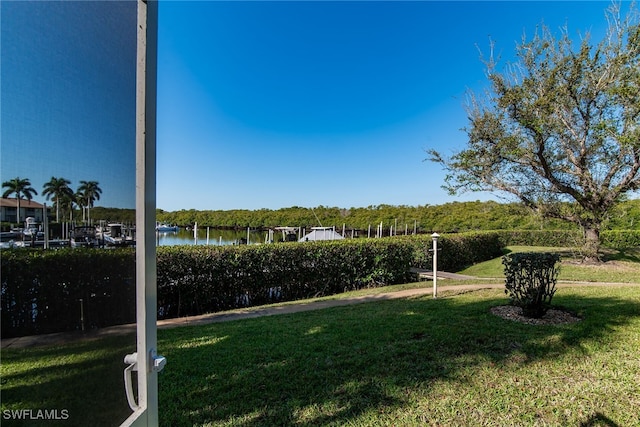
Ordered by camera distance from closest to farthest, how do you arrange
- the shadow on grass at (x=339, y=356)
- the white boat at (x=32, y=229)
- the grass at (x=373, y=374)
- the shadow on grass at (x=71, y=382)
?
the shadow on grass at (x=71, y=382)
the white boat at (x=32, y=229)
the grass at (x=373, y=374)
the shadow on grass at (x=339, y=356)

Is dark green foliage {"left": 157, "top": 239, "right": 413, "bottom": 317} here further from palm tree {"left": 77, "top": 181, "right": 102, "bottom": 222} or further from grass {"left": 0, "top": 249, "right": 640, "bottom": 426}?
palm tree {"left": 77, "top": 181, "right": 102, "bottom": 222}

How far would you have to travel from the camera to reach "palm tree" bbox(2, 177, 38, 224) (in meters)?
0.81

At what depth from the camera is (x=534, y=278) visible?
15.4 ft

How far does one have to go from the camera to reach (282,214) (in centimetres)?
5925

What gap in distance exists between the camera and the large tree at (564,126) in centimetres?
1015

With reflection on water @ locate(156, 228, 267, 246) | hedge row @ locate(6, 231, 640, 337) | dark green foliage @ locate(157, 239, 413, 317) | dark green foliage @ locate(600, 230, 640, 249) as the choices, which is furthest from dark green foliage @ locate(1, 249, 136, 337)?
dark green foliage @ locate(600, 230, 640, 249)

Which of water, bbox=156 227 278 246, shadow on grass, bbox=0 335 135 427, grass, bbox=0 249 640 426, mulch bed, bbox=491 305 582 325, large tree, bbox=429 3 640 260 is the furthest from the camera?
water, bbox=156 227 278 246

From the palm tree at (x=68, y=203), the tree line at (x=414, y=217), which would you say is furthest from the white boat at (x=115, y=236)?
the tree line at (x=414, y=217)

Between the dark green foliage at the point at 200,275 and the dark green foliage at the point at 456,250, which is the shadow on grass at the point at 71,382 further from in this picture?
the dark green foliage at the point at 456,250

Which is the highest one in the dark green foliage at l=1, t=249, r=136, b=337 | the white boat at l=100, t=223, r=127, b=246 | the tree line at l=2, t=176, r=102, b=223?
the tree line at l=2, t=176, r=102, b=223

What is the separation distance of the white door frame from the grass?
7 cm

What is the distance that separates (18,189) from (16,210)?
55mm

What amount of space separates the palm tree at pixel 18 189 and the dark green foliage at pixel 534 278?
5.46 meters

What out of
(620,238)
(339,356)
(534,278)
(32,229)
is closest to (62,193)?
(32,229)
